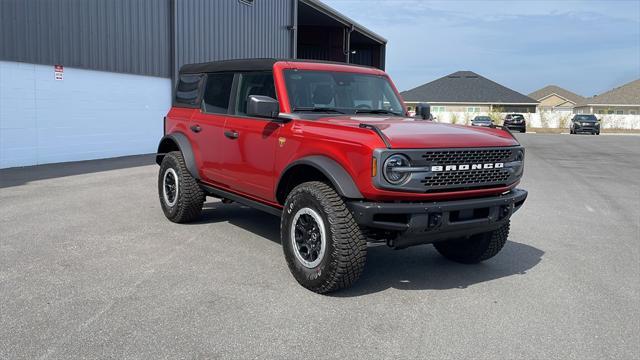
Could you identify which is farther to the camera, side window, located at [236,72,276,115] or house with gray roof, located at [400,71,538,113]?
house with gray roof, located at [400,71,538,113]

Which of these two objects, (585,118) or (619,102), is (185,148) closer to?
(585,118)

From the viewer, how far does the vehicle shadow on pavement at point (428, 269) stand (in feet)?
16.0

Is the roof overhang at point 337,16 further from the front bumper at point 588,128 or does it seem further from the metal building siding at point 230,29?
the front bumper at point 588,128

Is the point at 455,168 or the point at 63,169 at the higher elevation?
the point at 455,168

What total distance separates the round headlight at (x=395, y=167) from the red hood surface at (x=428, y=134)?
9cm

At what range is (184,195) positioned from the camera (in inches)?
264

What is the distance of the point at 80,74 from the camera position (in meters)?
14.8

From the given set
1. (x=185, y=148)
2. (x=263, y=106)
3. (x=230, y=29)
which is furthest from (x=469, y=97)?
(x=263, y=106)

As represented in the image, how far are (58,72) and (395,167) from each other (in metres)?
12.5

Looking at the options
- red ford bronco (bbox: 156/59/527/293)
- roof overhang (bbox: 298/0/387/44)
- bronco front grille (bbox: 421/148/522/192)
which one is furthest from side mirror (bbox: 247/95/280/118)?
roof overhang (bbox: 298/0/387/44)

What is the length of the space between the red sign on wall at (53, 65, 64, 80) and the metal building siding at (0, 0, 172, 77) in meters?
0.12

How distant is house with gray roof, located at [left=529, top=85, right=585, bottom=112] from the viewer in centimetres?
8981

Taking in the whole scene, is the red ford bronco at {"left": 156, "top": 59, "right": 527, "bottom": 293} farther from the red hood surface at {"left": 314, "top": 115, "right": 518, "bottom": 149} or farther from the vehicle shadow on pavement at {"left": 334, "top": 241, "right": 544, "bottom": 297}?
the vehicle shadow on pavement at {"left": 334, "top": 241, "right": 544, "bottom": 297}

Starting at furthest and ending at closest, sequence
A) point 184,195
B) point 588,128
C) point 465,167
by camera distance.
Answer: point 588,128
point 184,195
point 465,167
